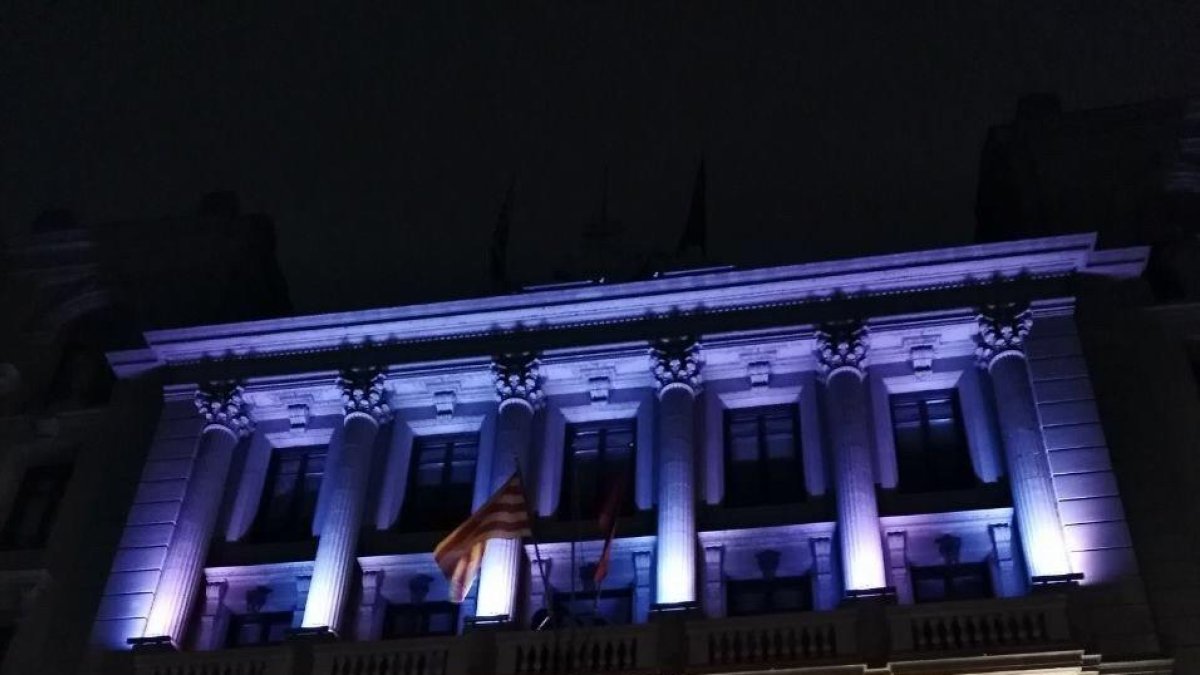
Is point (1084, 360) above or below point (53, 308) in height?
below

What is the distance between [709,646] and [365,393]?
1255 centimetres

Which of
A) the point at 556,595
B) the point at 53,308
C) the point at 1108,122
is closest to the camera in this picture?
the point at 556,595

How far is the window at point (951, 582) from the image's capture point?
32188 mm

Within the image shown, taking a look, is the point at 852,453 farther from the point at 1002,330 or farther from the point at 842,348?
the point at 1002,330

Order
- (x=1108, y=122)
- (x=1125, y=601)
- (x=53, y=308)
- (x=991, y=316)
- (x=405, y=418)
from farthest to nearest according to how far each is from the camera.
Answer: (x=53, y=308)
(x=1108, y=122)
(x=405, y=418)
(x=991, y=316)
(x=1125, y=601)

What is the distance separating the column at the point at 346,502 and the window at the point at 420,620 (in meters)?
1.23

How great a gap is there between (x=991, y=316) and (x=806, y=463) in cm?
607

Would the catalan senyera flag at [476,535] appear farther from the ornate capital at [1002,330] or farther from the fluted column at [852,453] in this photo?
the ornate capital at [1002,330]

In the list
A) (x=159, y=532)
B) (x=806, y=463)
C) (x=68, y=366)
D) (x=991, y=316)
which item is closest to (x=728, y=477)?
(x=806, y=463)

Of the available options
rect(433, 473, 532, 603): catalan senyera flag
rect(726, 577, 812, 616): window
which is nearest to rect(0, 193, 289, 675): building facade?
rect(433, 473, 532, 603): catalan senyera flag

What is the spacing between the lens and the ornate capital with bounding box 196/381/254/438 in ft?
128

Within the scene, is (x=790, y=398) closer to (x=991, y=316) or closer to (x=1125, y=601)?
(x=991, y=316)

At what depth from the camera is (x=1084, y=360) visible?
35.0 m

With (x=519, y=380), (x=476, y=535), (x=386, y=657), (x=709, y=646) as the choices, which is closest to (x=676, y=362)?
(x=519, y=380)
